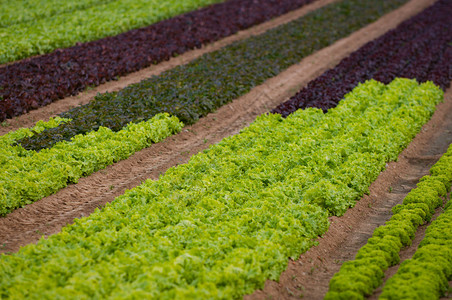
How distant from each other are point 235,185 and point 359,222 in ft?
9.84

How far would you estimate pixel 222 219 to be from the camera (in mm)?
9727

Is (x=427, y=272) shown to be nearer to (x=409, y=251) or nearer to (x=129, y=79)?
(x=409, y=251)

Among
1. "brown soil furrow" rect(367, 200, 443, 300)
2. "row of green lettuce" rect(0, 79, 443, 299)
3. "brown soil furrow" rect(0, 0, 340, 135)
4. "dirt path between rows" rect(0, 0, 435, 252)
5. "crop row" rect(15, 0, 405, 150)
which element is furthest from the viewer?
"brown soil furrow" rect(0, 0, 340, 135)

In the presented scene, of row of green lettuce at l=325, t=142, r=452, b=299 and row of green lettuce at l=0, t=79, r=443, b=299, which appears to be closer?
row of green lettuce at l=0, t=79, r=443, b=299

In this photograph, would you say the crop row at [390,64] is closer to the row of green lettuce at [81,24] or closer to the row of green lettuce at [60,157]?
the row of green lettuce at [60,157]

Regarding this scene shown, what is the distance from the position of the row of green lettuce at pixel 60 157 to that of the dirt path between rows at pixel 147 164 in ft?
0.69

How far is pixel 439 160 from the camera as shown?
13648 mm

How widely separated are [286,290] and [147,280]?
2598 mm

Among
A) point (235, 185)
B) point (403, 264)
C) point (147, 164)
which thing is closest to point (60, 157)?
point (147, 164)

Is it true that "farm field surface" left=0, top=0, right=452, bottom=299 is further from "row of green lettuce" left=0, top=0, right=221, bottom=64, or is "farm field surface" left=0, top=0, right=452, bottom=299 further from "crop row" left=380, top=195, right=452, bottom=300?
"row of green lettuce" left=0, top=0, right=221, bottom=64

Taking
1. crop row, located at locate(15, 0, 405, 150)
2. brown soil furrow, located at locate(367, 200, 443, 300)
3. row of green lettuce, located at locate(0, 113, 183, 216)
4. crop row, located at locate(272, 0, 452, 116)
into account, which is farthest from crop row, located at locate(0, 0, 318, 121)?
brown soil furrow, located at locate(367, 200, 443, 300)

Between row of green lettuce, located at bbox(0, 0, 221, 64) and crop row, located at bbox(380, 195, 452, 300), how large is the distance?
1751 cm

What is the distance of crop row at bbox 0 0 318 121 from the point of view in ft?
55.8

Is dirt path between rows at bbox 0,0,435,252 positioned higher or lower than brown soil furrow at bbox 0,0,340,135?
lower
